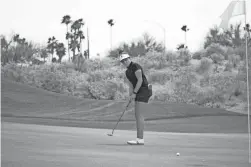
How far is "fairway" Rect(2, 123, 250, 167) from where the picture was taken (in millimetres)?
8898

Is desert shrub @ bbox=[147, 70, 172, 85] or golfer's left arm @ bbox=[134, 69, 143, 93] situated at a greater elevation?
desert shrub @ bbox=[147, 70, 172, 85]

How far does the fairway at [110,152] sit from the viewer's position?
8.90m

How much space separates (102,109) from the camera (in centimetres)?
2384

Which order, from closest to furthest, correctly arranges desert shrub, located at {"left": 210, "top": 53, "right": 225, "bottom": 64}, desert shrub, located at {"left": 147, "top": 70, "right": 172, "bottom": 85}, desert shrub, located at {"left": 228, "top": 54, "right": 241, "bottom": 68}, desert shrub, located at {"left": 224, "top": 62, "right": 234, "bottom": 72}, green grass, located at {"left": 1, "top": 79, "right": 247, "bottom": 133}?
green grass, located at {"left": 1, "top": 79, "right": 247, "bottom": 133} < desert shrub, located at {"left": 147, "top": 70, "right": 172, "bottom": 85} < desert shrub, located at {"left": 224, "top": 62, "right": 234, "bottom": 72} < desert shrub, located at {"left": 228, "top": 54, "right": 241, "bottom": 68} < desert shrub, located at {"left": 210, "top": 53, "right": 225, "bottom": 64}

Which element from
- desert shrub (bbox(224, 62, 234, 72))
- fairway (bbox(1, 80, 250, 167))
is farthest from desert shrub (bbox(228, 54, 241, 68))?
fairway (bbox(1, 80, 250, 167))

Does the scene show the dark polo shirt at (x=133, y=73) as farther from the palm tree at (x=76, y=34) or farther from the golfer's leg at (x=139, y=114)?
the palm tree at (x=76, y=34)

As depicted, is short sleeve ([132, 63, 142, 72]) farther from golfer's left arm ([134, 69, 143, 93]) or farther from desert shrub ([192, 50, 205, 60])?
desert shrub ([192, 50, 205, 60])

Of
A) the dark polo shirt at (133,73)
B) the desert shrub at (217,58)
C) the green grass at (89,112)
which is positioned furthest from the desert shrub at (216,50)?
the dark polo shirt at (133,73)

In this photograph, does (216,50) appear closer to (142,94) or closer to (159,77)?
(159,77)

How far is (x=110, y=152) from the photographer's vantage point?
10586 mm

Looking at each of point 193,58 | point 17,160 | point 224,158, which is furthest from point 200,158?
point 193,58

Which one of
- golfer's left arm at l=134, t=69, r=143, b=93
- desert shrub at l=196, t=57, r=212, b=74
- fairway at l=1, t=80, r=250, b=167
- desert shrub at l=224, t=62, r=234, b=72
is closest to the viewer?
fairway at l=1, t=80, r=250, b=167

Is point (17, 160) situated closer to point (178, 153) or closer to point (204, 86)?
point (178, 153)

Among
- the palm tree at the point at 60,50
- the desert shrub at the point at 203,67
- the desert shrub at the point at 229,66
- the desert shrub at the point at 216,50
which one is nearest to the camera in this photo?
the desert shrub at the point at 229,66
